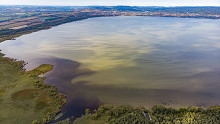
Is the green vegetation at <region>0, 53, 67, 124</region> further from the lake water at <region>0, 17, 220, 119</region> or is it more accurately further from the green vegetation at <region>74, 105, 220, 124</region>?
the green vegetation at <region>74, 105, 220, 124</region>

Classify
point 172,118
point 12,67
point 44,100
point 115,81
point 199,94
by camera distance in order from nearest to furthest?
point 172,118, point 44,100, point 199,94, point 115,81, point 12,67

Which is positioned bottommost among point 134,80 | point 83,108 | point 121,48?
point 83,108

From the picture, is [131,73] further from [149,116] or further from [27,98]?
[27,98]

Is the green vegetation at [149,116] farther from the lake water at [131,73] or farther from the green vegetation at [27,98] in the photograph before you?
the green vegetation at [27,98]

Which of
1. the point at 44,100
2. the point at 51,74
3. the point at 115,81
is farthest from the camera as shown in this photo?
the point at 51,74

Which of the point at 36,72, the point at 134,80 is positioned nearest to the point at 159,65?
the point at 134,80

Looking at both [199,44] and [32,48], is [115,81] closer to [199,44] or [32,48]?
[32,48]

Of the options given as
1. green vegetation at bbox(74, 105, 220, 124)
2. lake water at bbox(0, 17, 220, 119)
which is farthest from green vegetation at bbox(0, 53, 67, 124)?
green vegetation at bbox(74, 105, 220, 124)
